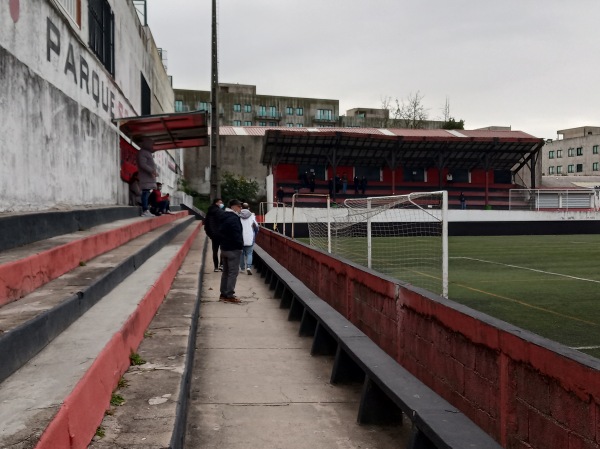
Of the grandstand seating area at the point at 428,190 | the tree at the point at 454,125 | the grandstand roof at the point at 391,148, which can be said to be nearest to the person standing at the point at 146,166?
the grandstand seating area at the point at 428,190

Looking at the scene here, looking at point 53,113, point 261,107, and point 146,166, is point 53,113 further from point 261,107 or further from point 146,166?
point 261,107

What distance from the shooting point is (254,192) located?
147 ft

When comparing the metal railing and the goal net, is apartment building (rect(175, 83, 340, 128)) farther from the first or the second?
the goal net

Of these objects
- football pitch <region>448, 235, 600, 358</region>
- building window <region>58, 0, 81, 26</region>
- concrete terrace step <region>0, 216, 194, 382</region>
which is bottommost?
football pitch <region>448, 235, 600, 358</region>

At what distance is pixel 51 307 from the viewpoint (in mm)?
4535

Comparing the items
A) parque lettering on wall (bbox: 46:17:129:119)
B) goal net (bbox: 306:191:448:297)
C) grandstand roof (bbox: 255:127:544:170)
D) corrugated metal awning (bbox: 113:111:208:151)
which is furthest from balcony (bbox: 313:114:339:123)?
parque lettering on wall (bbox: 46:17:129:119)

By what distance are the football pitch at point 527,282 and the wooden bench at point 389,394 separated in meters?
2.01

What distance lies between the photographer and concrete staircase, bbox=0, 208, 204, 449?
310 cm

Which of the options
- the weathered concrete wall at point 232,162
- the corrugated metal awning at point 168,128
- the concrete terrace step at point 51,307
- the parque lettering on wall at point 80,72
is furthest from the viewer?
the weathered concrete wall at point 232,162

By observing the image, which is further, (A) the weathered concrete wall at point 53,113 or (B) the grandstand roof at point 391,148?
(B) the grandstand roof at point 391,148

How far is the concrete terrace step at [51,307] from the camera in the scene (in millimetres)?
3693

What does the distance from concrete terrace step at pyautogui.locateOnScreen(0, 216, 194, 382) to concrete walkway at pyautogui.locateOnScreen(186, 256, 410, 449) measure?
1.38 meters

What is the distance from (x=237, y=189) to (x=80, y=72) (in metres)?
30.8

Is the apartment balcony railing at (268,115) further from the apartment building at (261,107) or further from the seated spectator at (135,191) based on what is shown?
the seated spectator at (135,191)
